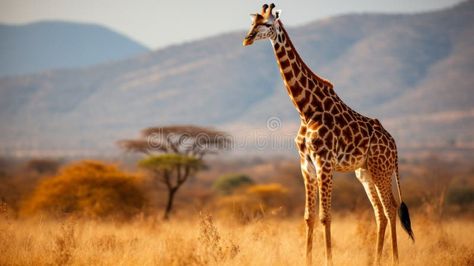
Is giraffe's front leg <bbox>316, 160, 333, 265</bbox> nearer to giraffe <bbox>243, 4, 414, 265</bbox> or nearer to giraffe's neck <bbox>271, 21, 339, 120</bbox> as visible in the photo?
giraffe <bbox>243, 4, 414, 265</bbox>

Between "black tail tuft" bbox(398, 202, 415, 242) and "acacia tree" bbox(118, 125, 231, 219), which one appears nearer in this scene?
"black tail tuft" bbox(398, 202, 415, 242)

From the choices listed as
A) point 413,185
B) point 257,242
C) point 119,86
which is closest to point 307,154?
point 257,242

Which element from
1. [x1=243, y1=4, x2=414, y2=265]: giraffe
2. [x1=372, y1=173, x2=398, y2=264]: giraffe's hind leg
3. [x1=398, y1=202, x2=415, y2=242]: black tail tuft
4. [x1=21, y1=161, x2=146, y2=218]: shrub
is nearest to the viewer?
[x1=243, y1=4, x2=414, y2=265]: giraffe

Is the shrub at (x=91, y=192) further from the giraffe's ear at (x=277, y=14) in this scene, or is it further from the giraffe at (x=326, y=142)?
the giraffe's ear at (x=277, y=14)

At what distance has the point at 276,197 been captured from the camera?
2834cm

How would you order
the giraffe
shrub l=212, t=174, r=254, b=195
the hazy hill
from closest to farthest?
the giraffe < shrub l=212, t=174, r=254, b=195 < the hazy hill

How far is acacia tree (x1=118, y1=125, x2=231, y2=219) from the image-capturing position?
81.8 feet

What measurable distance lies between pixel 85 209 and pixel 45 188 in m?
2.43

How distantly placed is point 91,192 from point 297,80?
464 inches

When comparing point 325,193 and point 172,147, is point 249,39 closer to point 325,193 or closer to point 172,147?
point 325,193

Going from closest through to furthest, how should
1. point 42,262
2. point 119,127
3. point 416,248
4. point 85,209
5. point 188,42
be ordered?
point 42,262
point 416,248
point 85,209
point 119,127
point 188,42

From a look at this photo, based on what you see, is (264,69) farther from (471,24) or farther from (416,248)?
(416,248)

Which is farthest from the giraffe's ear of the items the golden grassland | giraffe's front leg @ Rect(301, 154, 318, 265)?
the golden grassland

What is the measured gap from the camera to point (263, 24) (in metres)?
9.41
